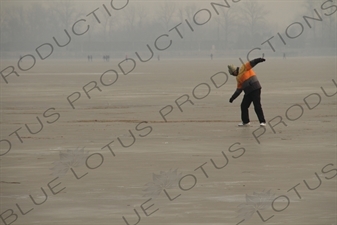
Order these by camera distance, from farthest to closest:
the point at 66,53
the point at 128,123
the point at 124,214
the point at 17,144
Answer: the point at 66,53, the point at 128,123, the point at 17,144, the point at 124,214

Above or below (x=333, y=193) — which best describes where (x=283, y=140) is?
above

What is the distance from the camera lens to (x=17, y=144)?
1817 cm

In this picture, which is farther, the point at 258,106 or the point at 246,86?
the point at 246,86

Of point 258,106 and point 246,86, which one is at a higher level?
point 246,86

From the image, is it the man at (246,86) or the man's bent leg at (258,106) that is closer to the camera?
the man's bent leg at (258,106)

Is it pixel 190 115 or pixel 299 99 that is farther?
pixel 299 99

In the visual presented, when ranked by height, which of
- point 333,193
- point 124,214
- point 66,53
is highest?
point 66,53

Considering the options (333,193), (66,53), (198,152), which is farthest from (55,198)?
(66,53)

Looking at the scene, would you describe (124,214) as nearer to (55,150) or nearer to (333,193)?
(333,193)

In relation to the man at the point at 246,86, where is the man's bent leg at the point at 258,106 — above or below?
below

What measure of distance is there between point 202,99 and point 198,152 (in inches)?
618

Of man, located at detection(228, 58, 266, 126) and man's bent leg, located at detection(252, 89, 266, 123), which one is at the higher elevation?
man, located at detection(228, 58, 266, 126)

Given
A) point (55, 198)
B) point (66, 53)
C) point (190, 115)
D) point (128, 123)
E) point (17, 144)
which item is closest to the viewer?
point (55, 198)

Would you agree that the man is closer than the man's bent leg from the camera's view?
No
